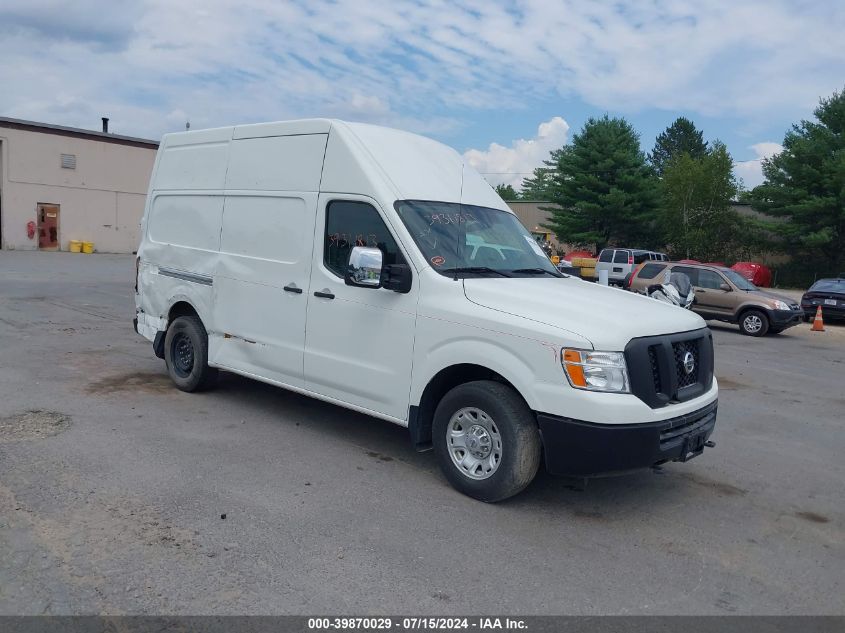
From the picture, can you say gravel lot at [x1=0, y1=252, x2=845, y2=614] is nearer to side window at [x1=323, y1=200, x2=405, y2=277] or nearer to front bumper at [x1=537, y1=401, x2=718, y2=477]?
front bumper at [x1=537, y1=401, x2=718, y2=477]

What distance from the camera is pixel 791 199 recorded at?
3656cm

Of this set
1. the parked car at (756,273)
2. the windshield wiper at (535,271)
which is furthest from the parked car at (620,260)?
the windshield wiper at (535,271)

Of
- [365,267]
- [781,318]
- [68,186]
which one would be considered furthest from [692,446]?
[68,186]

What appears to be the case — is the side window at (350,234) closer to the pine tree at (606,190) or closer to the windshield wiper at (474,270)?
the windshield wiper at (474,270)

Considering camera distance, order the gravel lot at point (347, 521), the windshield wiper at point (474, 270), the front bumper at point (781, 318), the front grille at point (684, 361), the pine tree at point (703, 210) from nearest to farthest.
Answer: the gravel lot at point (347, 521) < the front grille at point (684, 361) < the windshield wiper at point (474, 270) < the front bumper at point (781, 318) < the pine tree at point (703, 210)

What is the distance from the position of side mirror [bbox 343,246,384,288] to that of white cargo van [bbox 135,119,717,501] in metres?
0.02

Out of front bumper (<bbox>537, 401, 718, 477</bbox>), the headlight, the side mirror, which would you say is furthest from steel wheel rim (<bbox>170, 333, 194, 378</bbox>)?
the headlight

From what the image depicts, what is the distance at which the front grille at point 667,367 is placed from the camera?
4594 millimetres

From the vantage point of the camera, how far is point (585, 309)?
489cm

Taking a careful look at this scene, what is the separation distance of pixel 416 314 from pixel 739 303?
14.0 meters

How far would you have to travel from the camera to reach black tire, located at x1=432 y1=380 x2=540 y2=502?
4.74 metres

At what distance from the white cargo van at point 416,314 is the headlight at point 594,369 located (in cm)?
1
